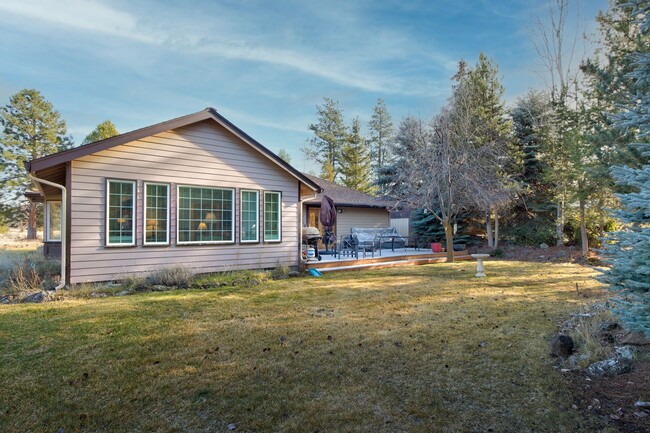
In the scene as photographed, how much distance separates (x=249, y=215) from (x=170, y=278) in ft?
8.90

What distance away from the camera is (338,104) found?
3052 cm

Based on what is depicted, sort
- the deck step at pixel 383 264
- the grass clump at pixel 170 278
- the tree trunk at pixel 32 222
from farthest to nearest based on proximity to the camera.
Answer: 1. the tree trunk at pixel 32 222
2. the deck step at pixel 383 264
3. the grass clump at pixel 170 278

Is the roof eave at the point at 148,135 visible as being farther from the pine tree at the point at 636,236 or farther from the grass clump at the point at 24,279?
the pine tree at the point at 636,236

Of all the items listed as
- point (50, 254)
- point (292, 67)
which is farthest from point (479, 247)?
point (50, 254)

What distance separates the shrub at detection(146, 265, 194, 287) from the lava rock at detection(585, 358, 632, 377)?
732cm

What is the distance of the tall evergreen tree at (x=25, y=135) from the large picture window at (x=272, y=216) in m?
25.5

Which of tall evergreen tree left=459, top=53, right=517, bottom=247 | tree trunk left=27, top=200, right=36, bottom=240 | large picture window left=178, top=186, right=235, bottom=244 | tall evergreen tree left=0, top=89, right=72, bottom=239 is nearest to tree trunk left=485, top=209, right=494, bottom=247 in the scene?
tall evergreen tree left=459, top=53, right=517, bottom=247

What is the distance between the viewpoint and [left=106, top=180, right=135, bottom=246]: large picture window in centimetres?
769

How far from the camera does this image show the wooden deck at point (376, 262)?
10.8m

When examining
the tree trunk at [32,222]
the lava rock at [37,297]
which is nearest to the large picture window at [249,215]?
the lava rock at [37,297]

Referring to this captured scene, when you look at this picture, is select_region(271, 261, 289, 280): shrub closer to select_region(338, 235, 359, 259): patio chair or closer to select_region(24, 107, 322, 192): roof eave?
select_region(24, 107, 322, 192): roof eave

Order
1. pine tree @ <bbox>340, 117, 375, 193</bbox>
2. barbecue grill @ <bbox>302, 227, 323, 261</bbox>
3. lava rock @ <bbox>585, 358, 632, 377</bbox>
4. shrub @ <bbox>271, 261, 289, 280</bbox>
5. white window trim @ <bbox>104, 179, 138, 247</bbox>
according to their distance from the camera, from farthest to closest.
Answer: pine tree @ <bbox>340, 117, 375, 193</bbox>, barbecue grill @ <bbox>302, 227, 323, 261</bbox>, shrub @ <bbox>271, 261, 289, 280</bbox>, white window trim @ <bbox>104, 179, 138, 247</bbox>, lava rock @ <bbox>585, 358, 632, 377</bbox>

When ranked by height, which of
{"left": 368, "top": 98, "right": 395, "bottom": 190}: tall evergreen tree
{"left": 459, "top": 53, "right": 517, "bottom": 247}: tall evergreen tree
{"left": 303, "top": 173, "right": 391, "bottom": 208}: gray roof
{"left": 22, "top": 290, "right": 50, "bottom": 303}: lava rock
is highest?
{"left": 368, "top": 98, "right": 395, "bottom": 190}: tall evergreen tree

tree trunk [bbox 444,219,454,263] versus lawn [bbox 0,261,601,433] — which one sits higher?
tree trunk [bbox 444,219,454,263]
